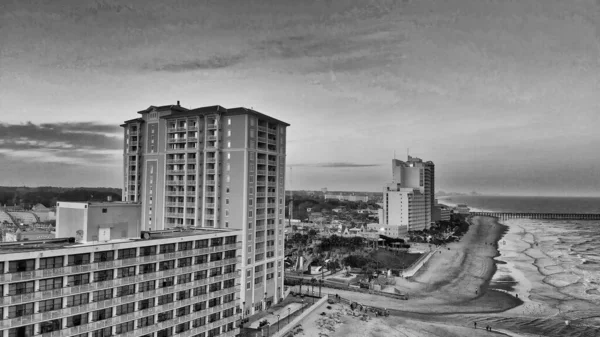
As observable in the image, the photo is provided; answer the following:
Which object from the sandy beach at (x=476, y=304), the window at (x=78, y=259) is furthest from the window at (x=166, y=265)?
the sandy beach at (x=476, y=304)

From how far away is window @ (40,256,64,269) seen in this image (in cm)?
3541

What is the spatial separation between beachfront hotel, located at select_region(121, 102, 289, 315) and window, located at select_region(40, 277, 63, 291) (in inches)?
1358

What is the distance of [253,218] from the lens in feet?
233

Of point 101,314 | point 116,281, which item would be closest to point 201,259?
point 116,281

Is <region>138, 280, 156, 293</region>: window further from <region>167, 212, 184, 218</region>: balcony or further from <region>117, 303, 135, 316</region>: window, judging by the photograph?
<region>167, 212, 184, 218</region>: balcony

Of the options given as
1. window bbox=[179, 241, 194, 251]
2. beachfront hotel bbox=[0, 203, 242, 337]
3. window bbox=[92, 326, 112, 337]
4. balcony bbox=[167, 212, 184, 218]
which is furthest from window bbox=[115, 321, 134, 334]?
balcony bbox=[167, 212, 184, 218]

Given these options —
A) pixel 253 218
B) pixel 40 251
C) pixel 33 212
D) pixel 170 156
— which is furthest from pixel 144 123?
pixel 33 212

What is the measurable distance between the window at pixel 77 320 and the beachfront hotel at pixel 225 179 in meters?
32.1

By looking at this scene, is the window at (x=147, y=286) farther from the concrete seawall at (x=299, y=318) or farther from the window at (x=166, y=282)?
the concrete seawall at (x=299, y=318)

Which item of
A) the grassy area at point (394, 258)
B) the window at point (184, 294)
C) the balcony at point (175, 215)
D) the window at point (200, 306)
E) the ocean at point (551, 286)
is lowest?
the ocean at point (551, 286)

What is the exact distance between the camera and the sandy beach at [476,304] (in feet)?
220

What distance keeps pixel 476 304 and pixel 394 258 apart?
4680 cm

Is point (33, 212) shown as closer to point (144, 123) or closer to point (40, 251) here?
point (144, 123)

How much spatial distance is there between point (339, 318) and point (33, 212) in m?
172
